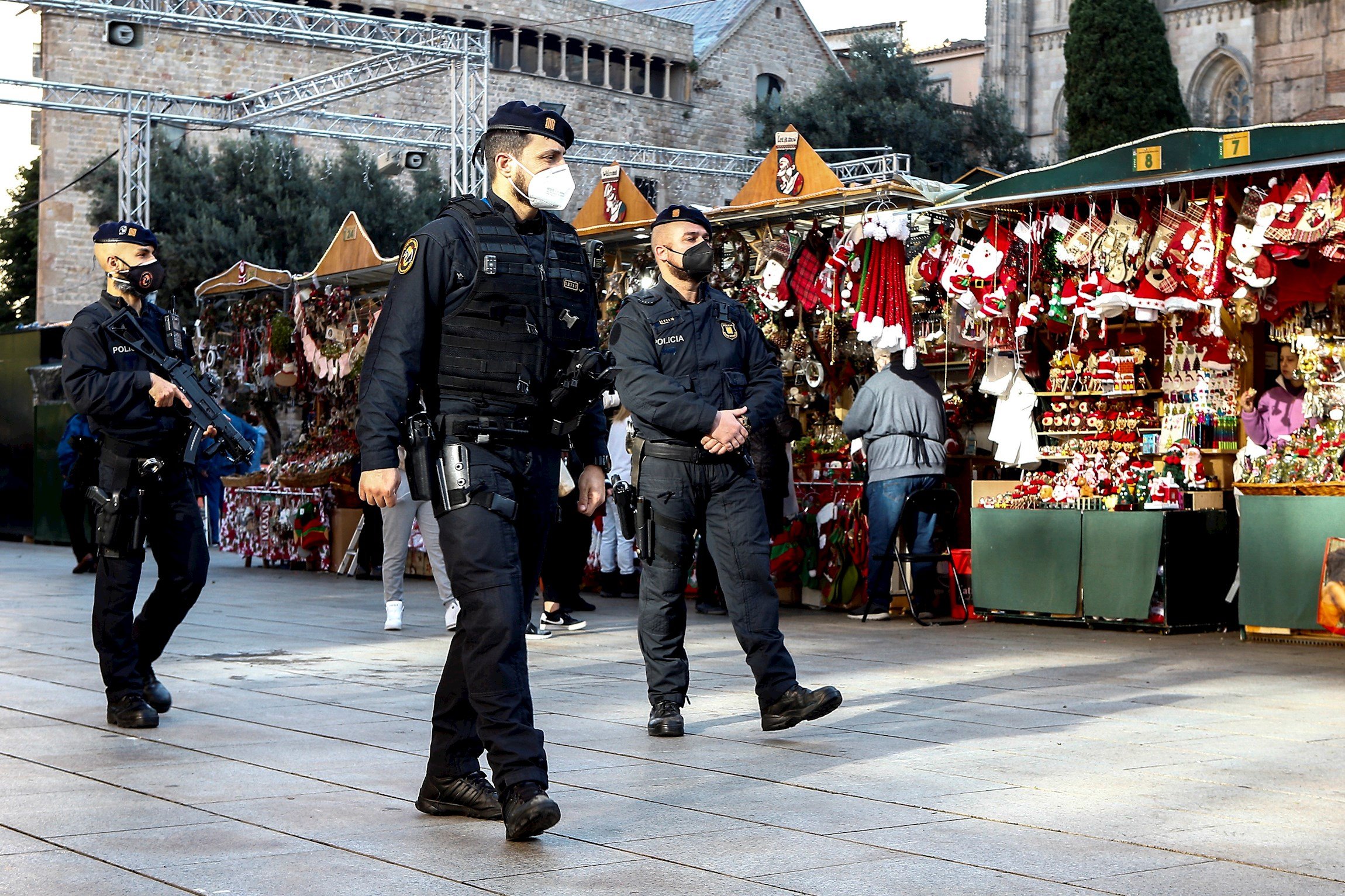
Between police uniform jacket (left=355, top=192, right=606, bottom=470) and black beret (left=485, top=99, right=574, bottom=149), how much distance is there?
244 millimetres

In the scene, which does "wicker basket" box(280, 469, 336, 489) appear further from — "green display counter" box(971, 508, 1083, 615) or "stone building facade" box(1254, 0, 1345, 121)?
"stone building facade" box(1254, 0, 1345, 121)

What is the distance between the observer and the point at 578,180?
49.7 m

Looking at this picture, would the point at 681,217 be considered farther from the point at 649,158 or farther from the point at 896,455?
the point at 649,158

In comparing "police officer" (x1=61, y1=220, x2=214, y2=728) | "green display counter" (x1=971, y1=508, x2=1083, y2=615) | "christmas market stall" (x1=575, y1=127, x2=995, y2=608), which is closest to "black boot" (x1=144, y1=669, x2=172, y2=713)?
"police officer" (x1=61, y1=220, x2=214, y2=728)

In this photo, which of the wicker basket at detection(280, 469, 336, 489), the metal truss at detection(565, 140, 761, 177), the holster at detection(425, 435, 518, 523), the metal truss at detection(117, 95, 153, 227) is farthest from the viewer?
the metal truss at detection(565, 140, 761, 177)

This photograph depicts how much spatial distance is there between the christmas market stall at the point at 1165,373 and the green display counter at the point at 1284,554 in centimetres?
1

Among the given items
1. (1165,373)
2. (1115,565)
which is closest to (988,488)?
(1165,373)

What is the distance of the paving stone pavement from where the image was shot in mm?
4191

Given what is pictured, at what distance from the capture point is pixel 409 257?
15.7ft

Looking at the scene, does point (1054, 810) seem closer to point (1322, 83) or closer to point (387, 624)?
point (387, 624)

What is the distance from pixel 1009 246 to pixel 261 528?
9658 mm

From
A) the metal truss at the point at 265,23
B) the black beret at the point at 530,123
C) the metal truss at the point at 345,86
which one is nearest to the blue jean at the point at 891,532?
the black beret at the point at 530,123

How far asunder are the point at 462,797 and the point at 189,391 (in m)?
2.99

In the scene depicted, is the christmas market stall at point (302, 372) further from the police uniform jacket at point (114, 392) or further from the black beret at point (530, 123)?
the black beret at point (530, 123)
